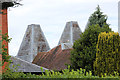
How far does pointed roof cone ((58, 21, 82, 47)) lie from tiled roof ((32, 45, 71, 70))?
3054 millimetres

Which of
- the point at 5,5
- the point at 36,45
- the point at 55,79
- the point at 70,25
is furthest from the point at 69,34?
the point at 55,79

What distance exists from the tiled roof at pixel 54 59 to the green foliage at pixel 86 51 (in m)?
4.90

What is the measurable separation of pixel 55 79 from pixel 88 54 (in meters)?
5.83

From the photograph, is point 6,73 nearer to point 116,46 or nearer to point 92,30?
point 116,46

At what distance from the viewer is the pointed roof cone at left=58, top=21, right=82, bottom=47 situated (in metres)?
25.9

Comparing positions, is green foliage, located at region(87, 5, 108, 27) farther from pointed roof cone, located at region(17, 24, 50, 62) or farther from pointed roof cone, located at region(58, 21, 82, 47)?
pointed roof cone, located at region(17, 24, 50, 62)

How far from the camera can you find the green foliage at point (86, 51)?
1323 centimetres

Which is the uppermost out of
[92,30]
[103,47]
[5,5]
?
[5,5]

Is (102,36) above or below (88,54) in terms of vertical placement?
above

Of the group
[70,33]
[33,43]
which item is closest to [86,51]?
[70,33]

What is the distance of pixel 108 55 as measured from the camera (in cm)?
1148

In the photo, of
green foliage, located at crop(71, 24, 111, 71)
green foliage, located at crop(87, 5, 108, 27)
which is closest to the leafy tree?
green foliage, located at crop(71, 24, 111, 71)

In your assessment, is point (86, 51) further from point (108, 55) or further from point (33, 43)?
point (33, 43)

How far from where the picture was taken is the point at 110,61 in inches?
450
